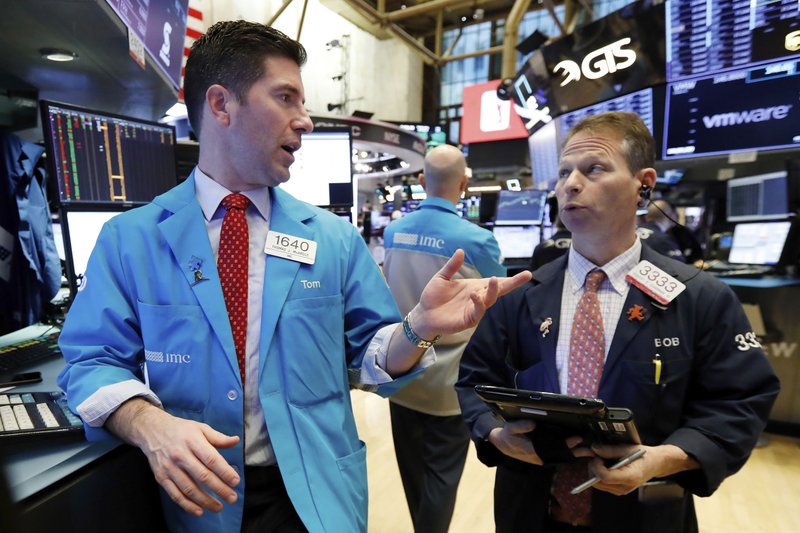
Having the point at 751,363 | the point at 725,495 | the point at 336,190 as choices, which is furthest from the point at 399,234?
the point at 725,495

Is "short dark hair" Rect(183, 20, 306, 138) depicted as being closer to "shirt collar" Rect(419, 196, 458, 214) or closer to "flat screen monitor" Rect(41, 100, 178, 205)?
"flat screen monitor" Rect(41, 100, 178, 205)

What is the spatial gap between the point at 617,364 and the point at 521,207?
202 inches

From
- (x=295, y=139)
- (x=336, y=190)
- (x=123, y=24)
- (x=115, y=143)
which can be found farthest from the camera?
(x=336, y=190)

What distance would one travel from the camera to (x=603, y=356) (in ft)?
4.13

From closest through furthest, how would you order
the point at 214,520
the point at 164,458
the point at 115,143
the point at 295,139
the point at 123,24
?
the point at 164,458 < the point at 214,520 < the point at 295,139 < the point at 123,24 < the point at 115,143

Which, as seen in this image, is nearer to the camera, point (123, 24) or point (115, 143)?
point (123, 24)

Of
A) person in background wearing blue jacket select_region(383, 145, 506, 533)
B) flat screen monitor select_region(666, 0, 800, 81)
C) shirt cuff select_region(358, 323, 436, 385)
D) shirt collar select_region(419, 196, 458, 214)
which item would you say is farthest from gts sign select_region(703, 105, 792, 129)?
shirt cuff select_region(358, 323, 436, 385)

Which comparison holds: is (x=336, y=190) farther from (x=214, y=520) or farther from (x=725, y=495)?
(x=725, y=495)

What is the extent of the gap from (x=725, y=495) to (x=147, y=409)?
136 inches

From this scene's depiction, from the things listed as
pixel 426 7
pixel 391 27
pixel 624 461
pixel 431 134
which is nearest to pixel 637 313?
pixel 624 461

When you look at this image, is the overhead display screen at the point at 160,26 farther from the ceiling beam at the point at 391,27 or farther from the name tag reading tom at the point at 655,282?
the ceiling beam at the point at 391,27

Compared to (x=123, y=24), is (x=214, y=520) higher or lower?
lower

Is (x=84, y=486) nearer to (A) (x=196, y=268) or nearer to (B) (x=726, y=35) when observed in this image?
(A) (x=196, y=268)

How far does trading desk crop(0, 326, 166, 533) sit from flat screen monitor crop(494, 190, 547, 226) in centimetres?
550
